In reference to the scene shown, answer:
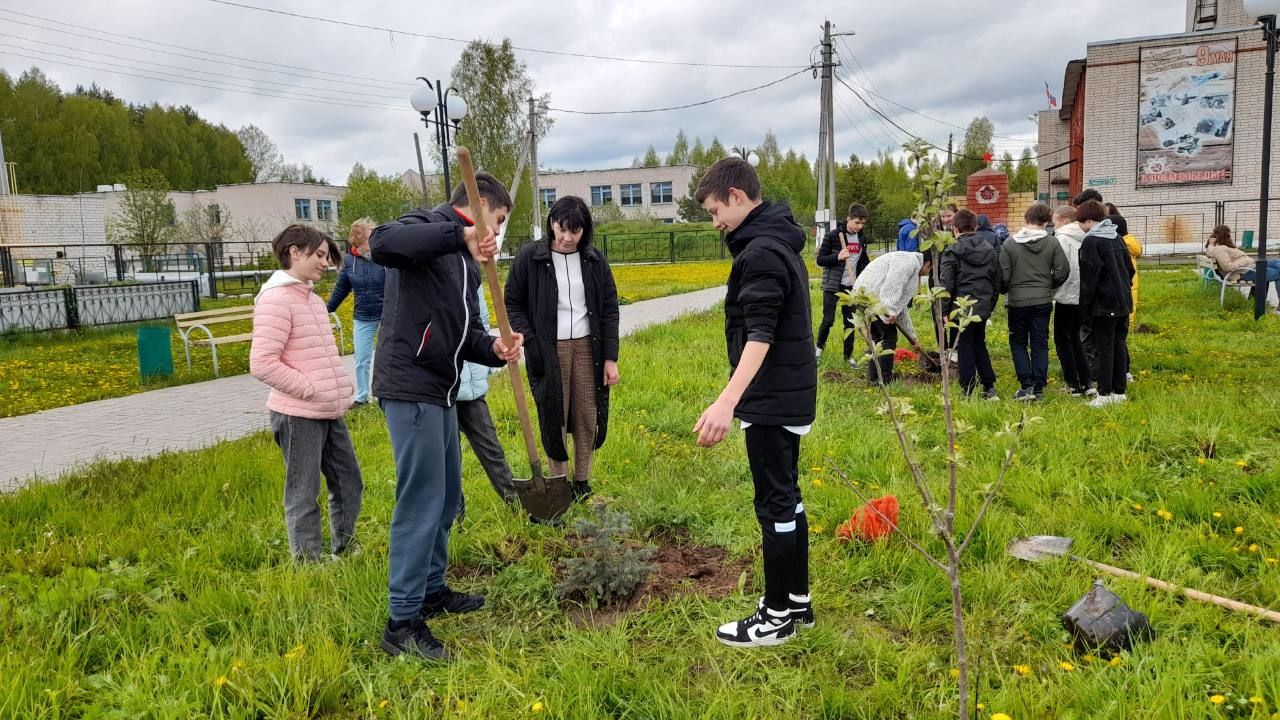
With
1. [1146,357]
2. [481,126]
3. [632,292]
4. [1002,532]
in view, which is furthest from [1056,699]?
[481,126]

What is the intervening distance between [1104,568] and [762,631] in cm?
160

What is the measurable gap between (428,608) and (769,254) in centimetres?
199

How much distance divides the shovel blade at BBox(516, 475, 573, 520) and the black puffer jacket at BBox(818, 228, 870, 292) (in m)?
4.86

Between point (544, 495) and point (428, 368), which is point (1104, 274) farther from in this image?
point (428, 368)

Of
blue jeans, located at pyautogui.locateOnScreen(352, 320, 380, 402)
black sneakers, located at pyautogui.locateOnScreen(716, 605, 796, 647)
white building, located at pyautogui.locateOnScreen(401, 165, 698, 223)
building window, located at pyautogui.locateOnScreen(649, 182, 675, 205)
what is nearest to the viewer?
black sneakers, located at pyautogui.locateOnScreen(716, 605, 796, 647)

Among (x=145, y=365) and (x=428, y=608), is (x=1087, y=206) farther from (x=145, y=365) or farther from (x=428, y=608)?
(x=145, y=365)

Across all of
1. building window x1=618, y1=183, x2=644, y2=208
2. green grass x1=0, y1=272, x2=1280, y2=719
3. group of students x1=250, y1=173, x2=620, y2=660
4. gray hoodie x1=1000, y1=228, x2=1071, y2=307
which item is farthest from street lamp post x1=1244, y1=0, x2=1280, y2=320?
building window x1=618, y1=183, x2=644, y2=208

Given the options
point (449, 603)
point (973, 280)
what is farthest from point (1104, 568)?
point (973, 280)

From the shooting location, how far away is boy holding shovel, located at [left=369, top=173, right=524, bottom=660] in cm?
280

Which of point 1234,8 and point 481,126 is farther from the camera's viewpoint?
point 481,126

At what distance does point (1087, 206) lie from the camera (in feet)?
22.5

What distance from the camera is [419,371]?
2877 millimetres

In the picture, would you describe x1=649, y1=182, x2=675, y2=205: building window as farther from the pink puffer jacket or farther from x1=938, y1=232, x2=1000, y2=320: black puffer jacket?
the pink puffer jacket

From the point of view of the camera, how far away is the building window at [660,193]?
3034 inches
